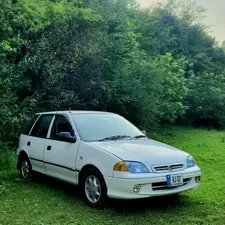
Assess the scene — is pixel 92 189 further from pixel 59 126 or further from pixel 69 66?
pixel 69 66

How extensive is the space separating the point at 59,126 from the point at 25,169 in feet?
4.89

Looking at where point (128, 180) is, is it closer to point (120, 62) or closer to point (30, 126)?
point (30, 126)

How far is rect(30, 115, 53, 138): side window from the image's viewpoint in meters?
6.33

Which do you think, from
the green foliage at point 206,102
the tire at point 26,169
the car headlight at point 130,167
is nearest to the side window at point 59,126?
the tire at point 26,169

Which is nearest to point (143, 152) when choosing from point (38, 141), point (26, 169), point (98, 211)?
point (98, 211)

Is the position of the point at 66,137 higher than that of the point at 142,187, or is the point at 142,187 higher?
the point at 66,137

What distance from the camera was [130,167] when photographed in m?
4.54

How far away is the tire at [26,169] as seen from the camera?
6629mm

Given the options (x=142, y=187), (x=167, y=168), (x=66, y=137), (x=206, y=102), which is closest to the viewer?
(x=142, y=187)

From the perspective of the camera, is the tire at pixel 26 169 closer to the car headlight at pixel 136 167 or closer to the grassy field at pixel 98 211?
the grassy field at pixel 98 211

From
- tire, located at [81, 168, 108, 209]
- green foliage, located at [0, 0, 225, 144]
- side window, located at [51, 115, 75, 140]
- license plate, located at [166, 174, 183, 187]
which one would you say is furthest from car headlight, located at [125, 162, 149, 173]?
green foliage, located at [0, 0, 225, 144]

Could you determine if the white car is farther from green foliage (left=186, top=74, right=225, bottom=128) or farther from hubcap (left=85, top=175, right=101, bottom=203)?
green foliage (left=186, top=74, right=225, bottom=128)

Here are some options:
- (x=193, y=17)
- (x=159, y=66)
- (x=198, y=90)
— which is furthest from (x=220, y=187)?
(x=193, y=17)

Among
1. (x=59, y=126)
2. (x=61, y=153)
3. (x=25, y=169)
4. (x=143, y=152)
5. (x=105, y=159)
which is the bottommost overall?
(x=25, y=169)
